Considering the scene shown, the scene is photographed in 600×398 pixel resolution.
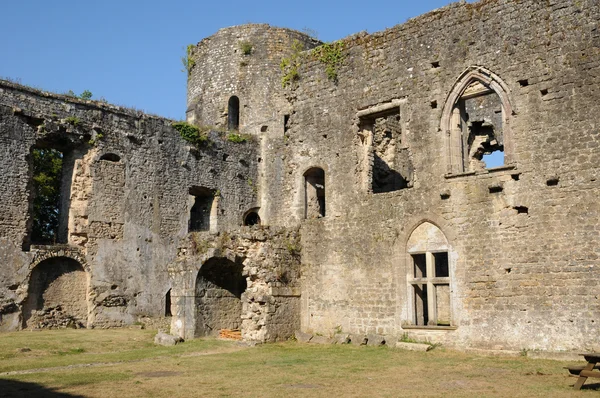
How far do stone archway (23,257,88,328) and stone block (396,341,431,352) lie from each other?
918cm

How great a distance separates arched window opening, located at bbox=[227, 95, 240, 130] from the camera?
77.8 ft

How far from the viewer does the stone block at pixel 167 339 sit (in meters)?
15.8

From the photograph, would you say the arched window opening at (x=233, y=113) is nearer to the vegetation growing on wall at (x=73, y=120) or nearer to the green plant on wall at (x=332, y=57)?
the vegetation growing on wall at (x=73, y=120)

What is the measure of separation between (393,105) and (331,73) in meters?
2.40

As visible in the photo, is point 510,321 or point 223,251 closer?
point 510,321

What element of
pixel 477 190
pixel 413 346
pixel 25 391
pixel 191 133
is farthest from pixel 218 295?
pixel 25 391

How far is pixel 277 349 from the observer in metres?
15.0

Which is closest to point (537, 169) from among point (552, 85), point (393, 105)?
point (552, 85)

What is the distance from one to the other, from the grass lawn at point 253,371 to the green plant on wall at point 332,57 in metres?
7.19

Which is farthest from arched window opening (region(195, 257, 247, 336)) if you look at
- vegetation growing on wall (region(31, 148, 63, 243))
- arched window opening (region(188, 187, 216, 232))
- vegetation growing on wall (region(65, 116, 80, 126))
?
vegetation growing on wall (region(31, 148, 63, 243))

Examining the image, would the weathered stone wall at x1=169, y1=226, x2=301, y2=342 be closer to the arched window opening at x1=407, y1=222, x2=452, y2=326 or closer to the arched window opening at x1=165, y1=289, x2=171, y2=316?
the arched window opening at x1=407, y1=222, x2=452, y2=326

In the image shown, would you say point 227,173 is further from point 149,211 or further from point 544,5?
point 544,5

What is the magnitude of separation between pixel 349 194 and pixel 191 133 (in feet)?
22.8

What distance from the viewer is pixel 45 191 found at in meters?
26.3
